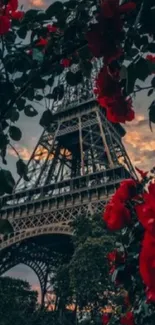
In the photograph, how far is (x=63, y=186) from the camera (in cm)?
2867

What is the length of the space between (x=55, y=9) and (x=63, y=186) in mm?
26680

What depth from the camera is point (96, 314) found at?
770 inches

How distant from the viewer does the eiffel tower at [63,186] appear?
84.9 ft

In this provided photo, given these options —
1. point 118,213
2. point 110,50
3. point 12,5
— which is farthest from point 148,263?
point 12,5

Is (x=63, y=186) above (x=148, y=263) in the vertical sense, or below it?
above

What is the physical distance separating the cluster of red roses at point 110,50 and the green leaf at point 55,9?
0.54 metres

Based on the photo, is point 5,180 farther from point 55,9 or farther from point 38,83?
point 55,9

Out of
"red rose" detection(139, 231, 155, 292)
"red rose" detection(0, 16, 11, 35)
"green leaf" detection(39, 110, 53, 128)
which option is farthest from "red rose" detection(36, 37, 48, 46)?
"red rose" detection(139, 231, 155, 292)

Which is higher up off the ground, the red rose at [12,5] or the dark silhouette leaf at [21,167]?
the red rose at [12,5]

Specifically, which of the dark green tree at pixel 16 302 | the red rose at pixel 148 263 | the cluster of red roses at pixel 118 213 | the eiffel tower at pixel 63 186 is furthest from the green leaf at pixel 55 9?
the dark green tree at pixel 16 302

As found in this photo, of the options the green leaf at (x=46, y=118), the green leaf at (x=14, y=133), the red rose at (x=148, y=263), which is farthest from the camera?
the green leaf at (x=46, y=118)

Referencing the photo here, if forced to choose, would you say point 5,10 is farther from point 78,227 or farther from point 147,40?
point 78,227

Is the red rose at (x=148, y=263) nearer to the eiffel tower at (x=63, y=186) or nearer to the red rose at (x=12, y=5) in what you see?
the red rose at (x=12, y=5)

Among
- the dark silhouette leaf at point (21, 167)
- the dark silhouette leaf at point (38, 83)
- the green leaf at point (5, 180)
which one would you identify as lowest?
the green leaf at point (5, 180)
